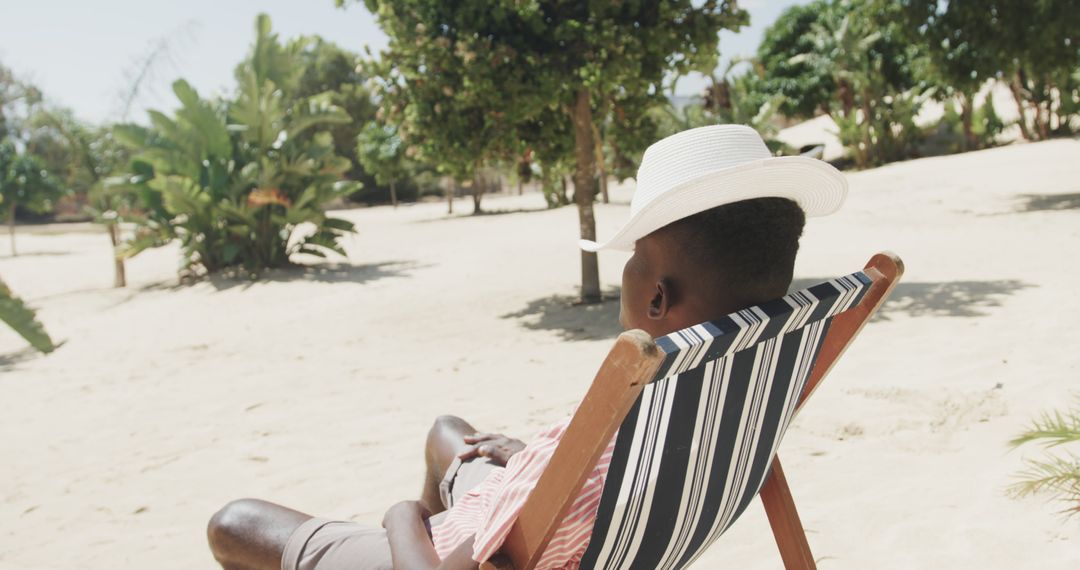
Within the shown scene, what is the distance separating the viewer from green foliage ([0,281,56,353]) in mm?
5594

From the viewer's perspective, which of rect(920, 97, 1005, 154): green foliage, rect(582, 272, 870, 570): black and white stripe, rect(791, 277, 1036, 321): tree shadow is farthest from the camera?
rect(920, 97, 1005, 154): green foliage

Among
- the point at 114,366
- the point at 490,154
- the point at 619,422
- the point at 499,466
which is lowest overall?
the point at 114,366

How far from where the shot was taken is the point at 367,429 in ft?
16.2

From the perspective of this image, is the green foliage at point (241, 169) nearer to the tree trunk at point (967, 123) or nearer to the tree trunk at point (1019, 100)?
the tree trunk at point (967, 123)

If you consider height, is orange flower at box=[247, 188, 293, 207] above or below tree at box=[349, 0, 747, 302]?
below

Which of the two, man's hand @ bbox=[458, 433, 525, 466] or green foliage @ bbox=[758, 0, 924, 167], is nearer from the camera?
man's hand @ bbox=[458, 433, 525, 466]

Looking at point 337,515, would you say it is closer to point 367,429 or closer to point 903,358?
point 367,429

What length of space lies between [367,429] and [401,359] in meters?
2.06

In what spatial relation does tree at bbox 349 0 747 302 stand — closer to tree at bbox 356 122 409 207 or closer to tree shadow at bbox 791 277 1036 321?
tree shadow at bbox 791 277 1036 321

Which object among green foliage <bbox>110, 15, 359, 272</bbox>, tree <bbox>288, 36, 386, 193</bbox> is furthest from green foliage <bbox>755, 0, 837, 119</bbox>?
green foliage <bbox>110, 15, 359, 272</bbox>

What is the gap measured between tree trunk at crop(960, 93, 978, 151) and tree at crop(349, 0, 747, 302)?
64.6ft

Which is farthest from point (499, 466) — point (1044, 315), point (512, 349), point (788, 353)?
point (1044, 315)

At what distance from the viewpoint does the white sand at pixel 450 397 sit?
3.29 m

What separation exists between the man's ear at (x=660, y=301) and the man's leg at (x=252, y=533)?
1028 mm
